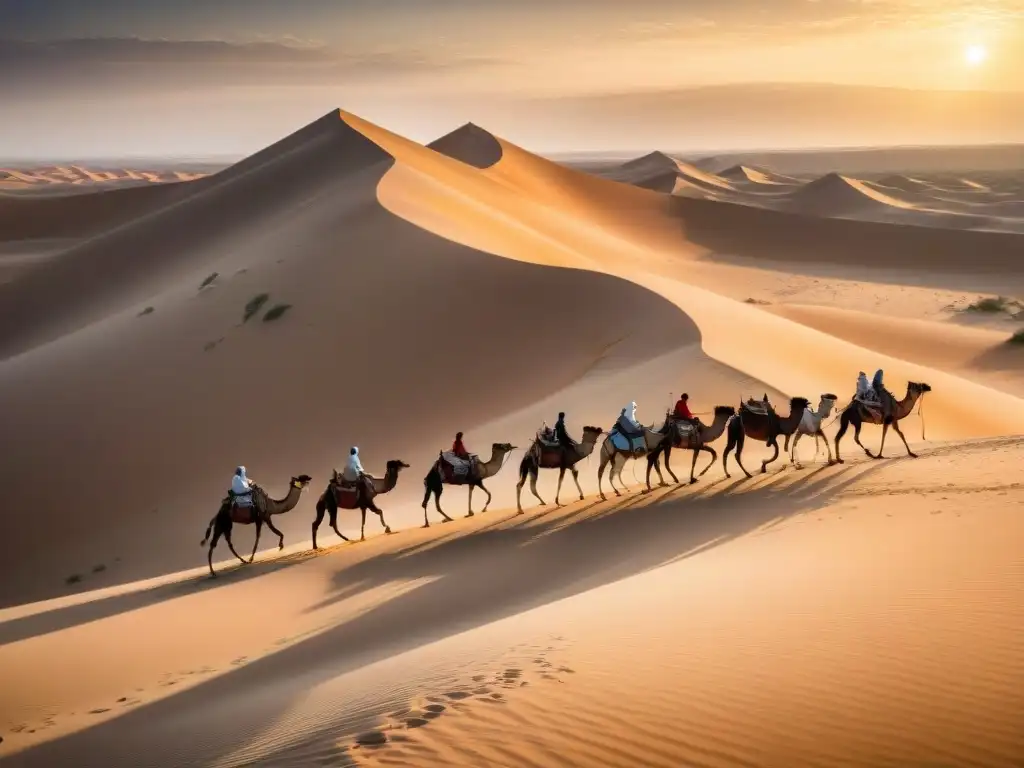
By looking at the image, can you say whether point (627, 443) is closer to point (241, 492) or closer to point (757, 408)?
point (757, 408)

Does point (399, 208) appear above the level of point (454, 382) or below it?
above

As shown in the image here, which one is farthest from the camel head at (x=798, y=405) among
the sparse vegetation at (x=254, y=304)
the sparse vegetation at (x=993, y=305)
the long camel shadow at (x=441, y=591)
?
the sparse vegetation at (x=993, y=305)

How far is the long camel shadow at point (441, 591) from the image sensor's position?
27.7ft

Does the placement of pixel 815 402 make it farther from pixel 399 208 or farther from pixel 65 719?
pixel 399 208

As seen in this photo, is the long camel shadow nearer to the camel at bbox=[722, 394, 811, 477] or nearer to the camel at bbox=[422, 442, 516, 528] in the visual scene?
the camel at bbox=[422, 442, 516, 528]

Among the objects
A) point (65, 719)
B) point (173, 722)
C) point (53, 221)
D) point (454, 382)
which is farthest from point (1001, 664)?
point (53, 221)

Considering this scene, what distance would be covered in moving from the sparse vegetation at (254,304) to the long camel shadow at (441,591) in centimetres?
1513

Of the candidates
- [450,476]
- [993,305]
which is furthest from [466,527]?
[993,305]

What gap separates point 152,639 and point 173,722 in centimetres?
286

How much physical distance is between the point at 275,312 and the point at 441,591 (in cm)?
1693

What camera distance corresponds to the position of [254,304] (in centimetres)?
2830

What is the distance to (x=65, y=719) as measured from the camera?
941 centimetres

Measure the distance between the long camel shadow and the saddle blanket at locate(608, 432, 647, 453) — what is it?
0.87 meters

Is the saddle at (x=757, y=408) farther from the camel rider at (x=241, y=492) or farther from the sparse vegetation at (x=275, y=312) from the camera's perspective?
the sparse vegetation at (x=275, y=312)
